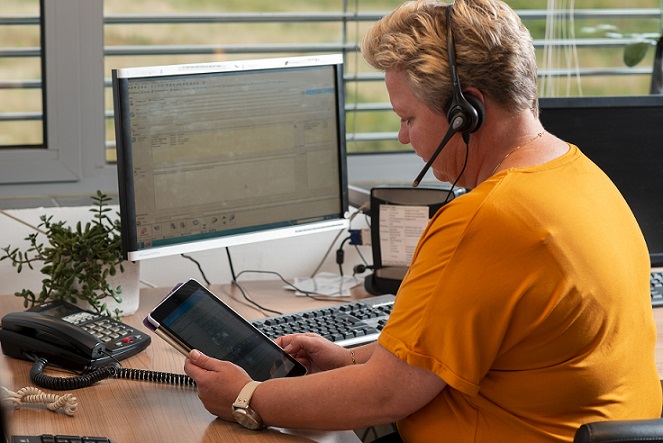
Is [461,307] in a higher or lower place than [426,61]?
lower

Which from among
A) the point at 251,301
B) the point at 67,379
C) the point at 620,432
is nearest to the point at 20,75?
the point at 251,301

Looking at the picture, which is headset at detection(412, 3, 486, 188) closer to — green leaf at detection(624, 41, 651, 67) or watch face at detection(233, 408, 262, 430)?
watch face at detection(233, 408, 262, 430)

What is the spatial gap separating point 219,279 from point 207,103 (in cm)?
55

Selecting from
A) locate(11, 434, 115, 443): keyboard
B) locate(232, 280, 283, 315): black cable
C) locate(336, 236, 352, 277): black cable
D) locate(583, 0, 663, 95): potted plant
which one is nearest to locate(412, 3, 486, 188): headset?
locate(11, 434, 115, 443): keyboard

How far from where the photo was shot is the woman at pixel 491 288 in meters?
1.16

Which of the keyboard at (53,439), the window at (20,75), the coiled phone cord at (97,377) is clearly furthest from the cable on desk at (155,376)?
the window at (20,75)

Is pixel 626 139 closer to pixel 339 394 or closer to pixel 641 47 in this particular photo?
pixel 641 47

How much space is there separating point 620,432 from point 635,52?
1778 mm

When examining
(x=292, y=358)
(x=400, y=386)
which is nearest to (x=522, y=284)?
(x=400, y=386)

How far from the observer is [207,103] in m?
1.80

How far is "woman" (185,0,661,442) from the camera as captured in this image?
1158 mm

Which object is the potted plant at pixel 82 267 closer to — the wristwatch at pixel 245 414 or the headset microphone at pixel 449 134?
the wristwatch at pixel 245 414

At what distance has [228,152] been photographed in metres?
1.85

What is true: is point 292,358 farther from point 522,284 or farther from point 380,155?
point 380,155
